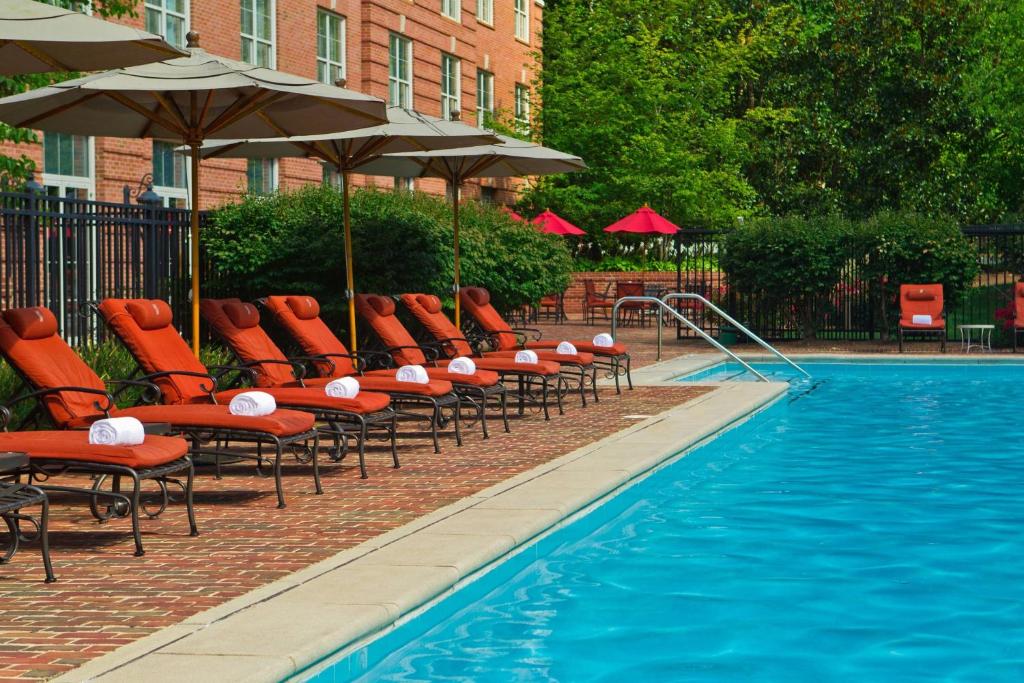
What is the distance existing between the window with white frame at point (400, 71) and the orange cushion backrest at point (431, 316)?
51.2ft

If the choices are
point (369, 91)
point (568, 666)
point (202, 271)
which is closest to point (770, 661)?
point (568, 666)

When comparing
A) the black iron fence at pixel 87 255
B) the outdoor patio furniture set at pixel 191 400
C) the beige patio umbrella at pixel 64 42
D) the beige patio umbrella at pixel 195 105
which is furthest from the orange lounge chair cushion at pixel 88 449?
the black iron fence at pixel 87 255

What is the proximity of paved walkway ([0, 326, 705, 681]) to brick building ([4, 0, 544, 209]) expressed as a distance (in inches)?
421

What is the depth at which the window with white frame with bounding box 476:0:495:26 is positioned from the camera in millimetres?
36562

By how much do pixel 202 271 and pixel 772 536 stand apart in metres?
9.97

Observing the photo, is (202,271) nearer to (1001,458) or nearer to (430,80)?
(1001,458)

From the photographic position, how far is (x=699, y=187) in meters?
38.5

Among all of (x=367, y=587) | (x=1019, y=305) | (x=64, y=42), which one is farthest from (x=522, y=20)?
(x=367, y=587)

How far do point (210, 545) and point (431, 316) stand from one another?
26.6ft

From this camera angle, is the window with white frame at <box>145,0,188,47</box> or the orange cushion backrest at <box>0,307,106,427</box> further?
the window with white frame at <box>145,0,188,47</box>

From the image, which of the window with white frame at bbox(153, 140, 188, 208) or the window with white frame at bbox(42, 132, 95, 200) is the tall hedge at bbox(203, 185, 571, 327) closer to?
the window with white frame at bbox(42, 132, 95, 200)

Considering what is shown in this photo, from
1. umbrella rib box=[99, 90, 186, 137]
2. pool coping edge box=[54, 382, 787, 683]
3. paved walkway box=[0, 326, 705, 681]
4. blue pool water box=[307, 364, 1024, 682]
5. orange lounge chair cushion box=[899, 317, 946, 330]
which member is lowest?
blue pool water box=[307, 364, 1024, 682]

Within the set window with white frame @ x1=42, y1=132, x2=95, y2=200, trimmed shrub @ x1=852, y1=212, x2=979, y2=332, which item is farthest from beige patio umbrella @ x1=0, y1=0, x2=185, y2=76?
trimmed shrub @ x1=852, y1=212, x2=979, y2=332

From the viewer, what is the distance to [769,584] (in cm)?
725
